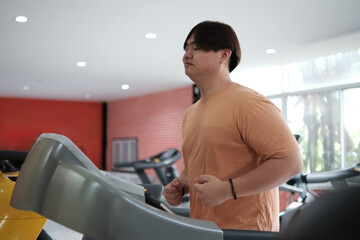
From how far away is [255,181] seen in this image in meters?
0.92

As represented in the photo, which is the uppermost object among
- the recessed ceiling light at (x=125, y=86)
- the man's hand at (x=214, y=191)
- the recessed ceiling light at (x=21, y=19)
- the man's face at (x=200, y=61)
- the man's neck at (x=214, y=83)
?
the recessed ceiling light at (x=21, y=19)

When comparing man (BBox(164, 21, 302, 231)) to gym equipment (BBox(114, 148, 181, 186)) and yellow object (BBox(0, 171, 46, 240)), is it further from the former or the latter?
gym equipment (BBox(114, 148, 181, 186))

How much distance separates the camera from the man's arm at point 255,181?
908 millimetres

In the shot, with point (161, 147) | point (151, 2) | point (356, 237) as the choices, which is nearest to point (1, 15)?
point (151, 2)

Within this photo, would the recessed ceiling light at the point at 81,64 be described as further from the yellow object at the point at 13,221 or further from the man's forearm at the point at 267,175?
the man's forearm at the point at 267,175

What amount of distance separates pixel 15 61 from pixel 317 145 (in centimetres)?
578

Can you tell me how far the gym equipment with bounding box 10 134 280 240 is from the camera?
67cm

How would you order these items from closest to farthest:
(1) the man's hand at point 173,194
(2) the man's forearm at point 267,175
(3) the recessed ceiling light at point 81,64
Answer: (2) the man's forearm at point 267,175
(1) the man's hand at point 173,194
(3) the recessed ceiling light at point 81,64

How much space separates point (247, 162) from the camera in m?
1.03

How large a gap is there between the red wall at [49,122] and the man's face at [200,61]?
478 inches

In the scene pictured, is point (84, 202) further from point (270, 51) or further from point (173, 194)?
point (270, 51)

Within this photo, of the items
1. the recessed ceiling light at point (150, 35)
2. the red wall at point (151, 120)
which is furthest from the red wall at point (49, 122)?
the recessed ceiling light at point (150, 35)

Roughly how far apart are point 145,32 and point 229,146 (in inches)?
184

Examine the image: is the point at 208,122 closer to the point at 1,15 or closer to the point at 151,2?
the point at 151,2
